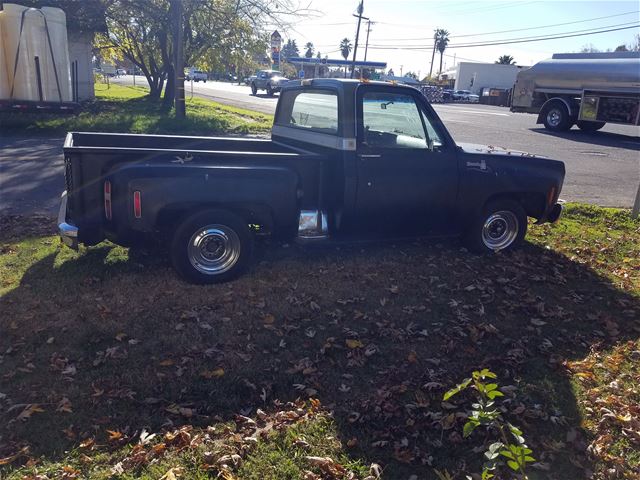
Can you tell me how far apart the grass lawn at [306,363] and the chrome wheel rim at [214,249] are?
27cm

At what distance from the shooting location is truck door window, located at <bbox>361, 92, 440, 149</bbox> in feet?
18.5

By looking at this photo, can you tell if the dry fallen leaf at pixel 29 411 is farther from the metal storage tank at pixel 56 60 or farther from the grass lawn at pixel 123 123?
the grass lawn at pixel 123 123

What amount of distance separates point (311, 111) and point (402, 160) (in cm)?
128

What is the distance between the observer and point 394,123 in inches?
229

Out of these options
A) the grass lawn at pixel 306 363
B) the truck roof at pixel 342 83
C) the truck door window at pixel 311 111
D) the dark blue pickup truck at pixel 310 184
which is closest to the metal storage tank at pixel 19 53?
the grass lawn at pixel 306 363

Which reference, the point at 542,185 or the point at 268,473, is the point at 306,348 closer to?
the point at 268,473

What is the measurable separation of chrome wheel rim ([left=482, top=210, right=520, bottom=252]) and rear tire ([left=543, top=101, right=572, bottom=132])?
18.6m

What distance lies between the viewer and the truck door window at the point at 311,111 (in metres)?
5.75

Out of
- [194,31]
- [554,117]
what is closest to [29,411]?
[194,31]

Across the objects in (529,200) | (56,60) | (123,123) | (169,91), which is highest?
(56,60)

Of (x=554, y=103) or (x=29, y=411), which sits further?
(x=554, y=103)

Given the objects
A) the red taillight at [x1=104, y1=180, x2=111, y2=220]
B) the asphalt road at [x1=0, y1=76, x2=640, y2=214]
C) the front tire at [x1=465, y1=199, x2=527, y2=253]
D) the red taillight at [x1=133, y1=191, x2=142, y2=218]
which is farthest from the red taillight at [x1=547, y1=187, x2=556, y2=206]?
the red taillight at [x1=104, y1=180, x2=111, y2=220]

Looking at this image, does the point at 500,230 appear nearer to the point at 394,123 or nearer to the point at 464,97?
the point at 394,123

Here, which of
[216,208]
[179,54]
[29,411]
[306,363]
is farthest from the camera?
[179,54]
